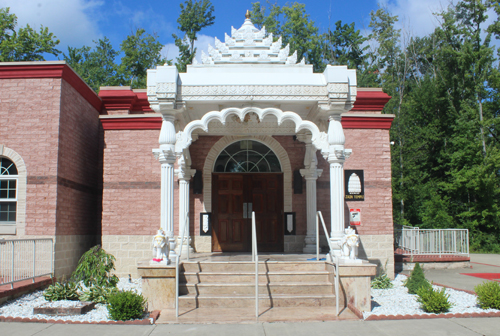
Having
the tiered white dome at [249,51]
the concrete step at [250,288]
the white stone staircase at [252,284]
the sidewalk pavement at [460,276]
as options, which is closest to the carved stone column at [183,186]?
the tiered white dome at [249,51]

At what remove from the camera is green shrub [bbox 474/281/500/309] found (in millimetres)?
7680

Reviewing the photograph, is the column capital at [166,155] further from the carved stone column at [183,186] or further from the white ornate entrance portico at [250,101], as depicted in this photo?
the carved stone column at [183,186]

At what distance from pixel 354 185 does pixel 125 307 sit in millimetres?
7698

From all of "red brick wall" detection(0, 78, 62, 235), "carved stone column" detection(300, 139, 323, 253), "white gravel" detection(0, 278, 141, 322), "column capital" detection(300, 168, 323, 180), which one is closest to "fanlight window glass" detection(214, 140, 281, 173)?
"column capital" detection(300, 168, 323, 180)

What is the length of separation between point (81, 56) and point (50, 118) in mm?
28339

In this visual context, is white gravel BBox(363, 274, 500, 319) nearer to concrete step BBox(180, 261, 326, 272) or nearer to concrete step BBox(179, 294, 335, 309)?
concrete step BBox(179, 294, 335, 309)

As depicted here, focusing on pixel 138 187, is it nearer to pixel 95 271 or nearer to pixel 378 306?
pixel 95 271

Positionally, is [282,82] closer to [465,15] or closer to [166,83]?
[166,83]

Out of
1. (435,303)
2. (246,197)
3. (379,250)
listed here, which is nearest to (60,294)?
(246,197)

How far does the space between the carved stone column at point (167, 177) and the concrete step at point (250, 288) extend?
80 cm

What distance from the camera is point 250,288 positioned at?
804 centimetres

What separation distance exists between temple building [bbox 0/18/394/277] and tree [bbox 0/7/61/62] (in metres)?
15.0

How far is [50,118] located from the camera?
11.0 metres

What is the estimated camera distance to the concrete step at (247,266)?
854 cm
